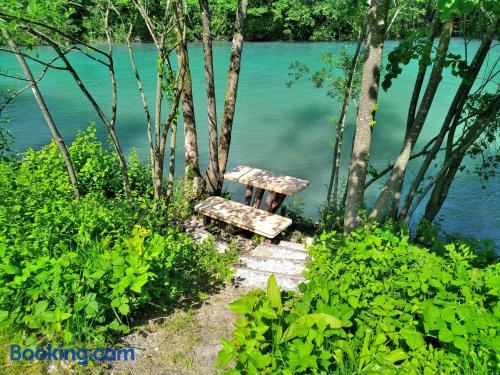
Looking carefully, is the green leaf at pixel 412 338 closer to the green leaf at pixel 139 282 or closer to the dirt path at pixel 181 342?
the dirt path at pixel 181 342

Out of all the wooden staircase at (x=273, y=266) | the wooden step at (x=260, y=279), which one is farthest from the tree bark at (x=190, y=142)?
the wooden step at (x=260, y=279)

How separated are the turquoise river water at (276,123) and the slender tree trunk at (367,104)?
14.2 feet

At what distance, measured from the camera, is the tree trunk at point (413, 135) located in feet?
12.8

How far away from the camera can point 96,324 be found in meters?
3.18

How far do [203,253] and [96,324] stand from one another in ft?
5.20

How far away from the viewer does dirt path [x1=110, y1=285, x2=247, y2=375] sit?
9.65 ft

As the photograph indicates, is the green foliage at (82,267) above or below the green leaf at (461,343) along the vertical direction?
below

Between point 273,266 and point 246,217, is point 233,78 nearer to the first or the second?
point 246,217

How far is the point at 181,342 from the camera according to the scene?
321 cm

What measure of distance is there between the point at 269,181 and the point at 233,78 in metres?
1.83

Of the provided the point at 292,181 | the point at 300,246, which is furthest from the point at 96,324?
the point at 292,181

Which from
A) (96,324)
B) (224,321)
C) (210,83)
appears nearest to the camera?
(96,324)

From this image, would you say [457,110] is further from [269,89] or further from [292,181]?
[269,89]
